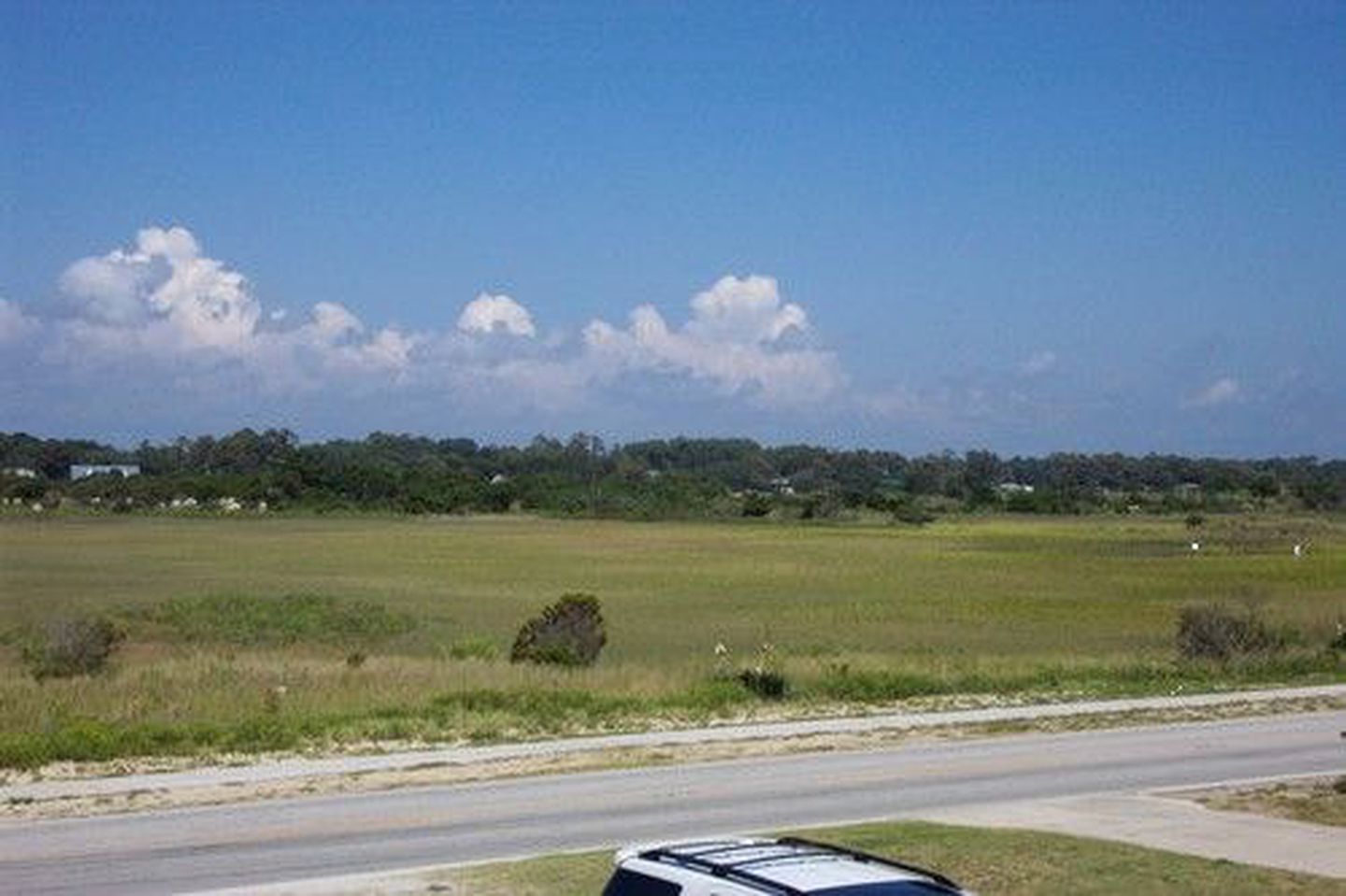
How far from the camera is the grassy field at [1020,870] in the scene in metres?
15.8

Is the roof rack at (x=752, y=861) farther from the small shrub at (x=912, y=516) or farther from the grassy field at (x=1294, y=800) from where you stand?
the small shrub at (x=912, y=516)

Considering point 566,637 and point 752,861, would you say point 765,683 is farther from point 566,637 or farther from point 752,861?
point 752,861

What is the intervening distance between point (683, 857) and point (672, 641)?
42.8 metres

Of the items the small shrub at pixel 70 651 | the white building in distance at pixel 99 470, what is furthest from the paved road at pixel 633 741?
the white building in distance at pixel 99 470

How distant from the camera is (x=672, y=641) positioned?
171ft

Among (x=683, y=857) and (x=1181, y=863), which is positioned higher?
(x=683, y=857)

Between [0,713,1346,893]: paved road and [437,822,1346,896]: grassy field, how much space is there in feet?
5.12

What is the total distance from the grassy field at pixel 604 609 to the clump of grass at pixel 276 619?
0.63 ft

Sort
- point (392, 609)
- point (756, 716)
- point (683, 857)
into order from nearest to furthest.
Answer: point (683, 857) < point (756, 716) < point (392, 609)

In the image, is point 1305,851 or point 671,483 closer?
point 1305,851

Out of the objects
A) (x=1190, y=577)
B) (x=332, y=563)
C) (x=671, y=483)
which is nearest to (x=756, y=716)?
(x=1190, y=577)

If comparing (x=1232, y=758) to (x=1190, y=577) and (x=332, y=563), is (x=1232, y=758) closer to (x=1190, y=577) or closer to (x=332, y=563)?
(x=1190, y=577)

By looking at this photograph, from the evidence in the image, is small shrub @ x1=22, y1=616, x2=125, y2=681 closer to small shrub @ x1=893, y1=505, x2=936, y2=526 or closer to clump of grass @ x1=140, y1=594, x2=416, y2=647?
clump of grass @ x1=140, y1=594, x2=416, y2=647

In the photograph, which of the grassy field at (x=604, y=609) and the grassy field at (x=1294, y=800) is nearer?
the grassy field at (x=1294, y=800)
